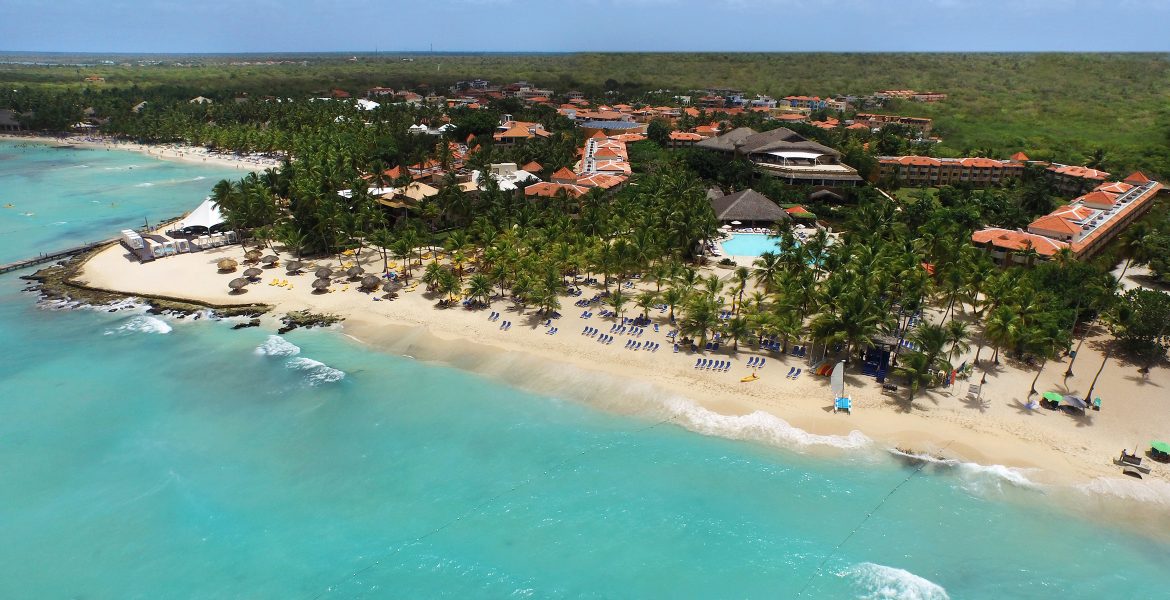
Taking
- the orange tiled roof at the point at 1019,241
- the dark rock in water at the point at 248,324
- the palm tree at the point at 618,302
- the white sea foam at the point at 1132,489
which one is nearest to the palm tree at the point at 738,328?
the palm tree at the point at 618,302

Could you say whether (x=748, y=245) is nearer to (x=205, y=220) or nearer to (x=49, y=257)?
(x=205, y=220)

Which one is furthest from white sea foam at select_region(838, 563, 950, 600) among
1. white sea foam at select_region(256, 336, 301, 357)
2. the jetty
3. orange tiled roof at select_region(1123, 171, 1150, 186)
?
orange tiled roof at select_region(1123, 171, 1150, 186)

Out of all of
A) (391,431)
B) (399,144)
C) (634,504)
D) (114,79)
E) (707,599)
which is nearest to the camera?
(707,599)

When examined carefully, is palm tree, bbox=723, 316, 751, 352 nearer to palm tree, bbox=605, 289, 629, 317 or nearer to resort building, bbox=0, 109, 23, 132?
palm tree, bbox=605, 289, 629, 317

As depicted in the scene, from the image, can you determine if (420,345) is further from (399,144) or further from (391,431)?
(399,144)

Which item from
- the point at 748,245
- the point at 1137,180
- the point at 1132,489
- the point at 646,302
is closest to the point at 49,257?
the point at 646,302

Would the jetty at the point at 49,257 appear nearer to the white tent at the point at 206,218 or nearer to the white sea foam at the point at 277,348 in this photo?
the white tent at the point at 206,218

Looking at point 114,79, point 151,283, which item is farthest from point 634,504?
point 114,79
